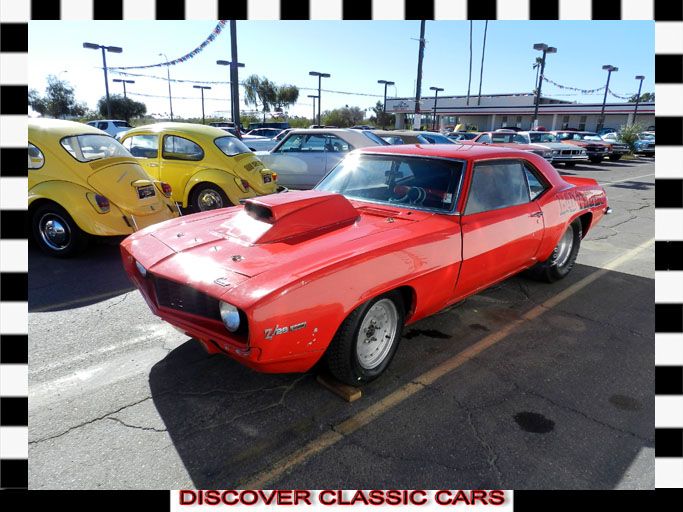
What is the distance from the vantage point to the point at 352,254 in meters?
2.65

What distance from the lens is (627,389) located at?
3.00 m

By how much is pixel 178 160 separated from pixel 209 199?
870 millimetres

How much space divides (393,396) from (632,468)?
130 cm

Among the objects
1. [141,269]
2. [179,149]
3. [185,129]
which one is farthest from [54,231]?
[141,269]

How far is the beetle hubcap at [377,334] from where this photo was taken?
286 cm

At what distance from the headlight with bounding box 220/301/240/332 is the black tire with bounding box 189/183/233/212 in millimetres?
5578

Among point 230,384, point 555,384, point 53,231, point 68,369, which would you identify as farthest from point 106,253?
point 555,384

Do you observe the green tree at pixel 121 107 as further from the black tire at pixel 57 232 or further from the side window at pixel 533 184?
the side window at pixel 533 184

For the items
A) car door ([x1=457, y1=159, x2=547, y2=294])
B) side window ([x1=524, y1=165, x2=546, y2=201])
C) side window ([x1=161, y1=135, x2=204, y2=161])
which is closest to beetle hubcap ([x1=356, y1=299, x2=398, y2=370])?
car door ([x1=457, y1=159, x2=547, y2=294])

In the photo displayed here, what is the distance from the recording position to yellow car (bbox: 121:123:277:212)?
765 cm

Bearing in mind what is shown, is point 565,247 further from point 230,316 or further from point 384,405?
point 230,316

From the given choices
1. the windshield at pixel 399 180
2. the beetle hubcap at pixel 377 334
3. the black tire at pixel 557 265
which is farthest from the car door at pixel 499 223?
the beetle hubcap at pixel 377 334

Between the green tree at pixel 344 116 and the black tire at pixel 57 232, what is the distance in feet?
173

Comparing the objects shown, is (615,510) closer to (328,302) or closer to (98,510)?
(328,302)
